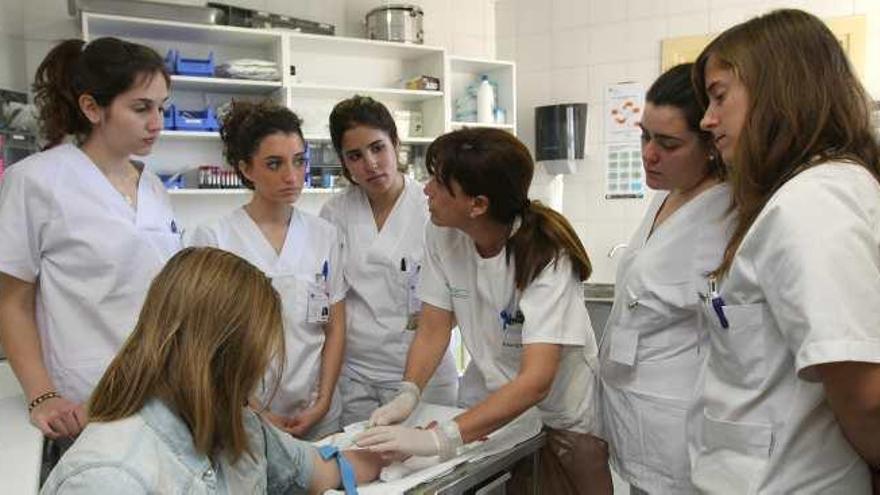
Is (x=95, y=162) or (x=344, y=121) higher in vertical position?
(x=344, y=121)

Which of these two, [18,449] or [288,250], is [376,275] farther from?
[18,449]

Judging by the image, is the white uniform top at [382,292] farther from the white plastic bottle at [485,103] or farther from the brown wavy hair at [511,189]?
the white plastic bottle at [485,103]

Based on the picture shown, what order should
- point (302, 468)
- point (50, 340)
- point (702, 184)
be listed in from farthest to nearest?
point (50, 340) < point (702, 184) < point (302, 468)

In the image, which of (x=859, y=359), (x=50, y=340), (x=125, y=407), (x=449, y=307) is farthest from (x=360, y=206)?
(x=859, y=359)

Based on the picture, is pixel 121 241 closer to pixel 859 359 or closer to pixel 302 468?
pixel 302 468

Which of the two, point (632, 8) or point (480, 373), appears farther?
point (632, 8)

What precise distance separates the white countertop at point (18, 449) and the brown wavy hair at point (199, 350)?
0.90 ft

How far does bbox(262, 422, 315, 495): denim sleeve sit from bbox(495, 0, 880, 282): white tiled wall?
3043mm

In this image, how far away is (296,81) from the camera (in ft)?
10.9

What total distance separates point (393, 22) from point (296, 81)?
2.11 feet

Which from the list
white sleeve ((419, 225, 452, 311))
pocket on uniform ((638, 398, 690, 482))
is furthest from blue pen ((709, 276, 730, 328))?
white sleeve ((419, 225, 452, 311))

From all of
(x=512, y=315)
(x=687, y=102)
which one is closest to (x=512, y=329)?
(x=512, y=315)

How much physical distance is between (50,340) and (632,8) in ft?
11.4

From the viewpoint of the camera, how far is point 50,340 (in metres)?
1.38
